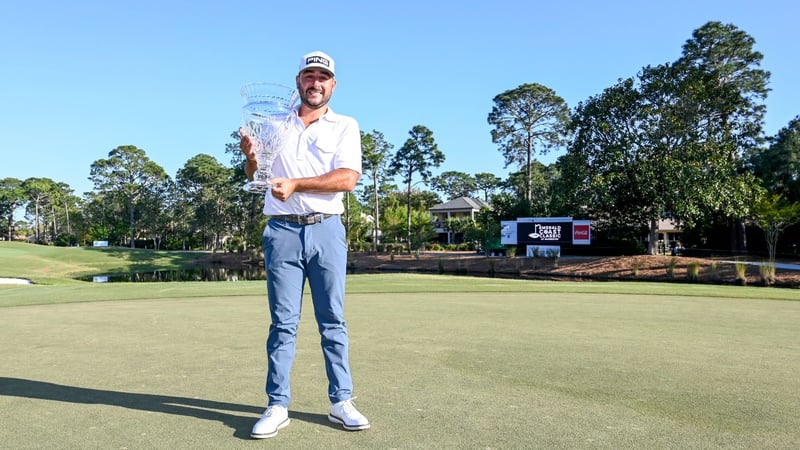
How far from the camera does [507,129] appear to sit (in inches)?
2243

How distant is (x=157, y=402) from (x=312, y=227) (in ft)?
5.57

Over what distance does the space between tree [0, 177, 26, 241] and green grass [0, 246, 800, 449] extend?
10918cm

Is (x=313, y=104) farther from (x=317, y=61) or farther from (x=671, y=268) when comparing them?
(x=671, y=268)

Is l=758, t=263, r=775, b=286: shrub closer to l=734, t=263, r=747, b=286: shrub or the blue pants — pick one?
l=734, t=263, r=747, b=286: shrub

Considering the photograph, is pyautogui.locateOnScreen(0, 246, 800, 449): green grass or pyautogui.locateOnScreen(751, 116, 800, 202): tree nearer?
pyautogui.locateOnScreen(0, 246, 800, 449): green grass

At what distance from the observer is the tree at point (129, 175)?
8150 cm

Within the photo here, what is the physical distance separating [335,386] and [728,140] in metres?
40.0

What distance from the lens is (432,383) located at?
14.3 ft

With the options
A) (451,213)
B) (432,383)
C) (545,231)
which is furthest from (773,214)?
(451,213)

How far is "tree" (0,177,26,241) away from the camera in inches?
3814

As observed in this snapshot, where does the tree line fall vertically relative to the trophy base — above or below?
above

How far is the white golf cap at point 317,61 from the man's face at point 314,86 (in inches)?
1.6

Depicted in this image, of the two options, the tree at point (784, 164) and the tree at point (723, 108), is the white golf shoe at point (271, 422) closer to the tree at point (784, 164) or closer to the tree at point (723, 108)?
the tree at point (723, 108)

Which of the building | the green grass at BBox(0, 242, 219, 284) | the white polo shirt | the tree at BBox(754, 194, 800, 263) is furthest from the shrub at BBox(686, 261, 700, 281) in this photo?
the building
